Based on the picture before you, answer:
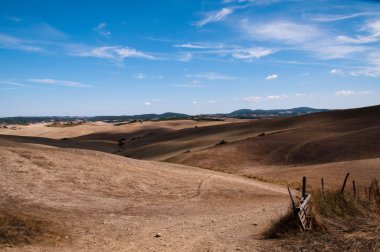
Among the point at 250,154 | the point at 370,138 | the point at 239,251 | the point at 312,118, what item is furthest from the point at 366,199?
the point at 312,118

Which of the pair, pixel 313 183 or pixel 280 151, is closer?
pixel 313 183

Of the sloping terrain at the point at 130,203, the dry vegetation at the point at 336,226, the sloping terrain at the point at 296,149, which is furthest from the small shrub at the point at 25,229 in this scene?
A: the sloping terrain at the point at 296,149

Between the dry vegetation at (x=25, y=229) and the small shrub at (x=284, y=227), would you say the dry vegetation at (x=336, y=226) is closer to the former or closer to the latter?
the small shrub at (x=284, y=227)

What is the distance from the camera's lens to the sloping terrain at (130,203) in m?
11.0

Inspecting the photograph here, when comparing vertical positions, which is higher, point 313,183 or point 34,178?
point 34,178

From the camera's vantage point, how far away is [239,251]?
9.98m

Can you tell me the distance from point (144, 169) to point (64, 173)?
5.52 meters

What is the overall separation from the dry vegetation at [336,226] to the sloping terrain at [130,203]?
0.83m

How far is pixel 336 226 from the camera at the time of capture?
10.9 m

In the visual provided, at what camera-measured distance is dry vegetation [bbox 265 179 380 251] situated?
9.48 m

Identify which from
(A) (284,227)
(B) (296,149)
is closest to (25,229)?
(A) (284,227)

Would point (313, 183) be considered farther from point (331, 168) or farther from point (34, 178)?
point (34, 178)

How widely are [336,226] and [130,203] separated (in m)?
8.15

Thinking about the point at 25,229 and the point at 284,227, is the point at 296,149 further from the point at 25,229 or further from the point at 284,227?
the point at 25,229
